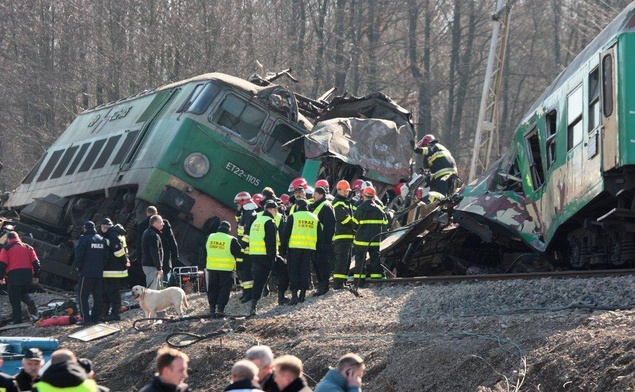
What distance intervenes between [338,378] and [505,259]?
11824 mm

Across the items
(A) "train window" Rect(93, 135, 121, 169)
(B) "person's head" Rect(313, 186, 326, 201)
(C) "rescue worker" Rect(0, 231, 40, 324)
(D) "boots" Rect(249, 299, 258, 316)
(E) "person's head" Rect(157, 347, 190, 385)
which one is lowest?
(E) "person's head" Rect(157, 347, 190, 385)

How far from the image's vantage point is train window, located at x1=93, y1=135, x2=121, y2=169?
2469cm

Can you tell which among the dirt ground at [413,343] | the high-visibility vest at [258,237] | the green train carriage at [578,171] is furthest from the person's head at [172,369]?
the high-visibility vest at [258,237]

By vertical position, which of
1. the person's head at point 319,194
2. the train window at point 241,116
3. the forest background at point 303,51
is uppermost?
the forest background at point 303,51

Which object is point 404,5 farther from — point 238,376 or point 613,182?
point 238,376

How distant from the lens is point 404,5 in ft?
137

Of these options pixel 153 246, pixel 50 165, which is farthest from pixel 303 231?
pixel 50 165

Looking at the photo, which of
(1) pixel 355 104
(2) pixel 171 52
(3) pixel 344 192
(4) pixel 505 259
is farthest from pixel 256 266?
(2) pixel 171 52

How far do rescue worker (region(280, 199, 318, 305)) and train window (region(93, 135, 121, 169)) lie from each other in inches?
348

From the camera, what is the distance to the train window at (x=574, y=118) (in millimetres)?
14758

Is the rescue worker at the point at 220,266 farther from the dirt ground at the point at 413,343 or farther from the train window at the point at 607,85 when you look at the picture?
the train window at the point at 607,85

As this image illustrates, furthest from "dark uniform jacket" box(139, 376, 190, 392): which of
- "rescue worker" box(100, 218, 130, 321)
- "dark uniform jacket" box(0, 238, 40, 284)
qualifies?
"dark uniform jacket" box(0, 238, 40, 284)

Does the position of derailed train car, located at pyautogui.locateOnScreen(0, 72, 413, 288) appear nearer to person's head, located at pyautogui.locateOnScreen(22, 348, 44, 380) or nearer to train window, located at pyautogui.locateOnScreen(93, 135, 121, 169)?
train window, located at pyautogui.locateOnScreen(93, 135, 121, 169)

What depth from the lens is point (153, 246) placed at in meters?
18.8
